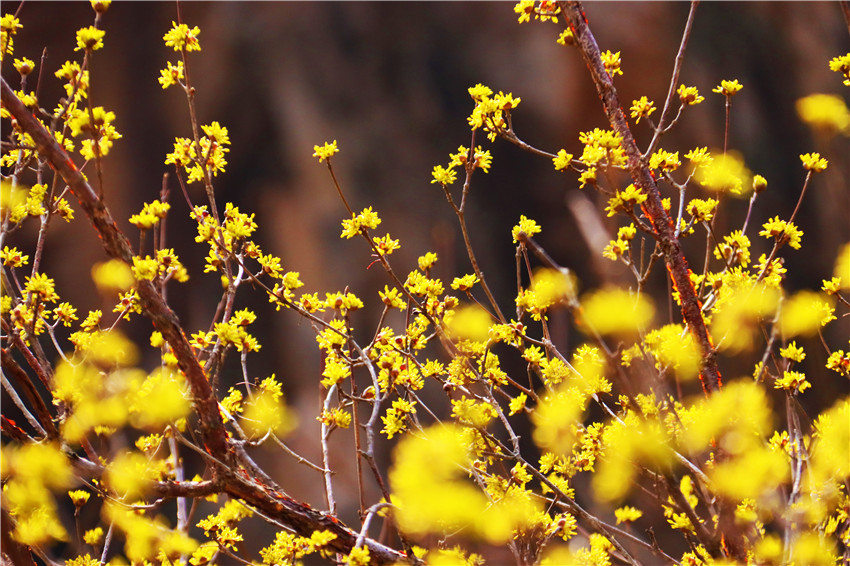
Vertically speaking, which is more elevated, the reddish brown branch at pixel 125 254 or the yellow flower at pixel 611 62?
the yellow flower at pixel 611 62

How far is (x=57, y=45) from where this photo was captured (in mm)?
3951

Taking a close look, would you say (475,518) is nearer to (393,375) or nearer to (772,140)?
(393,375)

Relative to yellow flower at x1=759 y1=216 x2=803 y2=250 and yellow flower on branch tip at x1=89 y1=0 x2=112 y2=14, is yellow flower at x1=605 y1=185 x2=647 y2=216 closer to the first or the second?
yellow flower at x1=759 y1=216 x2=803 y2=250

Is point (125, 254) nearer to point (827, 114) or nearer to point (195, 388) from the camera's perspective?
point (195, 388)

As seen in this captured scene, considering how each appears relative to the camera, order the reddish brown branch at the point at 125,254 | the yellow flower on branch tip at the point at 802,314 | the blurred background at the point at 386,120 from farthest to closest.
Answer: the blurred background at the point at 386,120 < the yellow flower on branch tip at the point at 802,314 < the reddish brown branch at the point at 125,254

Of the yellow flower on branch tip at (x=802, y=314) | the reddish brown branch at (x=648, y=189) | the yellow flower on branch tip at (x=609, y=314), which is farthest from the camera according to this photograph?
the reddish brown branch at (x=648, y=189)

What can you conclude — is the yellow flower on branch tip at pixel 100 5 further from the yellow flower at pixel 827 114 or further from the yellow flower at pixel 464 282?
the yellow flower at pixel 827 114

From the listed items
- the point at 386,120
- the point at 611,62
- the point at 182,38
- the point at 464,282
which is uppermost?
the point at 386,120

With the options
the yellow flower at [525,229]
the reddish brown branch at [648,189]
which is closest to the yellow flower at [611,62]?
the reddish brown branch at [648,189]

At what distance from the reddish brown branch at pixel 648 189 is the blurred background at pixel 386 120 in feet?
8.51

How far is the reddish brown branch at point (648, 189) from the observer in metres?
1.35

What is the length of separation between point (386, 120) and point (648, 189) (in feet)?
9.87

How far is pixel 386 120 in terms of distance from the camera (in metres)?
4.12

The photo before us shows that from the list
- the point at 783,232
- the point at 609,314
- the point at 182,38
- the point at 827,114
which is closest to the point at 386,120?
the point at 182,38
